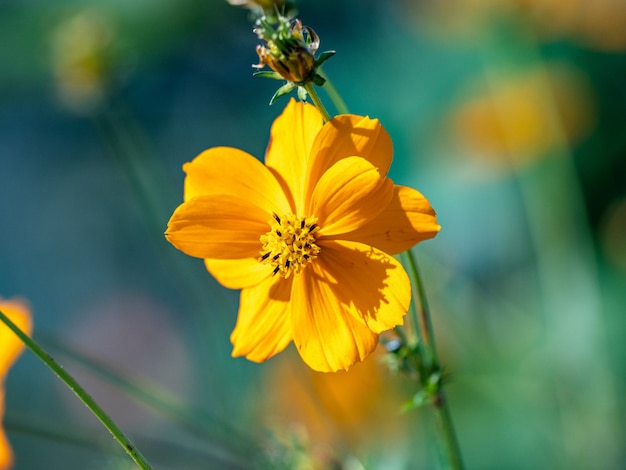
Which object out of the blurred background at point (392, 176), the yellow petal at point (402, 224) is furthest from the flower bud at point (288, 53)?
the blurred background at point (392, 176)

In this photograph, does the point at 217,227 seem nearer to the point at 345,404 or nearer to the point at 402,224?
the point at 402,224

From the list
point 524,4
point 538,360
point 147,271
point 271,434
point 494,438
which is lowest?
point 494,438

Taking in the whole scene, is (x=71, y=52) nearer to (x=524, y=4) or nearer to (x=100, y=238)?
(x=524, y=4)

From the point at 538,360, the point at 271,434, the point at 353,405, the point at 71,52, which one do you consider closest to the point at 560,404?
the point at 538,360

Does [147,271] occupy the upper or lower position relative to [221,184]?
lower

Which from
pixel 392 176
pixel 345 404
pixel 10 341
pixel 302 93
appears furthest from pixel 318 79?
pixel 392 176

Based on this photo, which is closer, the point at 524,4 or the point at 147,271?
the point at 524,4

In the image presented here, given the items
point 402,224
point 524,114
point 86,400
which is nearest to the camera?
point 86,400

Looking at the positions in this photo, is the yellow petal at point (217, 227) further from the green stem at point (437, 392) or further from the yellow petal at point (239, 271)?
the green stem at point (437, 392)
